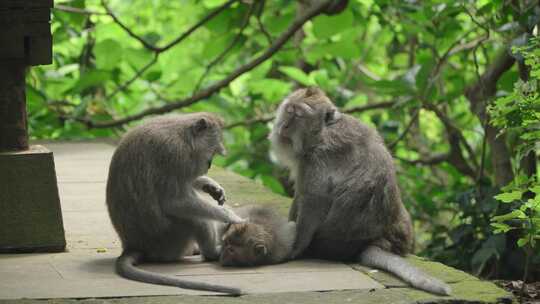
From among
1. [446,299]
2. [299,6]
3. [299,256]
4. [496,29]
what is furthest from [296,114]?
[299,6]

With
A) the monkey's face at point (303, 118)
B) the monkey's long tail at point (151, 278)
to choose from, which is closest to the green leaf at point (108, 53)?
the monkey's face at point (303, 118)

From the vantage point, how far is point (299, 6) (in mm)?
9633

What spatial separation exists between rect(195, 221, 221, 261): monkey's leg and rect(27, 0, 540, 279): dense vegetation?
1814 mm

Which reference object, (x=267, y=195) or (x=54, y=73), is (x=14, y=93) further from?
(x=54, y=73)

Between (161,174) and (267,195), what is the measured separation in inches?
80.3

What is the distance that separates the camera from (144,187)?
16.7ft

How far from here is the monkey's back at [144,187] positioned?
16.7 ft

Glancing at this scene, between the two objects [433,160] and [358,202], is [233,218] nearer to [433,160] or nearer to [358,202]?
[358,202]

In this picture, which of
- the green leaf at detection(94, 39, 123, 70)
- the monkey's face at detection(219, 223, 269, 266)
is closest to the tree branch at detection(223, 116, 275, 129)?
the green leaf at detection(94, 39, 123, 70)

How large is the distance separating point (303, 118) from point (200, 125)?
0.59 meters

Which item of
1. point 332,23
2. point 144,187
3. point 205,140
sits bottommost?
point 144,187

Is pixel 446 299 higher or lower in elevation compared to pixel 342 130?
lower

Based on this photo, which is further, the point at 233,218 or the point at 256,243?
the point at 233,218

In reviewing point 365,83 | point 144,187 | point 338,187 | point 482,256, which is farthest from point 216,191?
point 365,83
